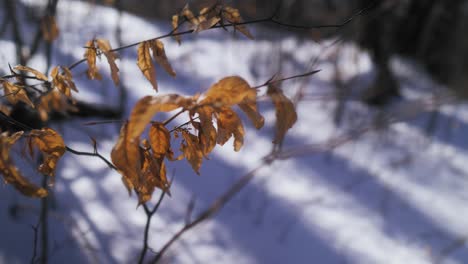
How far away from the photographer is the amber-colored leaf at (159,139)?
41 centimetres

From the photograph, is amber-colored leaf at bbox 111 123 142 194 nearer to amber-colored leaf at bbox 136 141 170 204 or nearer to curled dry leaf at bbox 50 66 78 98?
amber-colored leaf at bbox 136 141 170 204

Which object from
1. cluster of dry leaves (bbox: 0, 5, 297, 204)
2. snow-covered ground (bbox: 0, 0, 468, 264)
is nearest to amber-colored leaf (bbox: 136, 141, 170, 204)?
cluster of dry leaves (bbox: 0, 5, 297, 204)

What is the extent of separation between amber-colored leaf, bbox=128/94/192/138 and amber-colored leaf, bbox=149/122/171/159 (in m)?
0.09

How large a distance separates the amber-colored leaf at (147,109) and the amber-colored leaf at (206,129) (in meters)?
0.03

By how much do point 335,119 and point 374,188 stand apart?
0.59 m

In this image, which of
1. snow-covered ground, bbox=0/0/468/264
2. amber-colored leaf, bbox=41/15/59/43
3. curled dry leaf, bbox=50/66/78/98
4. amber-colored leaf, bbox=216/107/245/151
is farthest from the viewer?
snow-covered ground, bbox=0/0/468/264

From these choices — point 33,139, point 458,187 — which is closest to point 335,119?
point 458,187

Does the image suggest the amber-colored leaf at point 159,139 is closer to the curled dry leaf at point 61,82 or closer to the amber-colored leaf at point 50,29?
the curled dry leaf at point 61,82

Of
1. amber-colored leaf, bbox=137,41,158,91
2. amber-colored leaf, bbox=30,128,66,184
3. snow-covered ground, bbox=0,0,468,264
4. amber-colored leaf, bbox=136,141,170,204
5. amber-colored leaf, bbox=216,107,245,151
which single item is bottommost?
snow-covered ground, bbox=0,0,468,264

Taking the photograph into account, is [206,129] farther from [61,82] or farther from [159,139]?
[61,82]

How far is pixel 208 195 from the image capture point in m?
1.44

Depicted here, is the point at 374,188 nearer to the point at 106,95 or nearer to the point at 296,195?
the point at 296,195

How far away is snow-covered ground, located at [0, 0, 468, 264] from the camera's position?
3.68ft

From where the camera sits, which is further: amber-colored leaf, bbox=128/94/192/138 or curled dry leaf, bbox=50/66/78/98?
curled dry leaf, bbox=50/66/78/98
